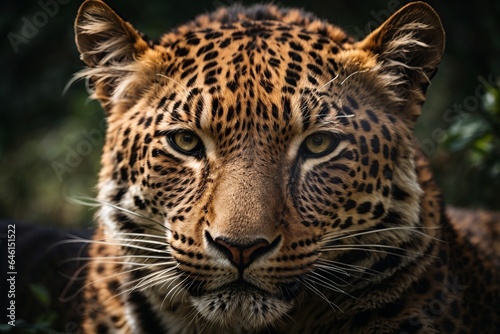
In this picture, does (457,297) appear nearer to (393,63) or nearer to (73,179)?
(393,63)

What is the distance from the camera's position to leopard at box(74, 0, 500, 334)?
13.0 ft

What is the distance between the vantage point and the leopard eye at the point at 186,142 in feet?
14.3

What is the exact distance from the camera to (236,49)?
179 inches

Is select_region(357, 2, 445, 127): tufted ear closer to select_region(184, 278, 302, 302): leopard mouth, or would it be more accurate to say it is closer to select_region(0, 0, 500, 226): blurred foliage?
select_region(184, 278, 302, 302): leopard mouth

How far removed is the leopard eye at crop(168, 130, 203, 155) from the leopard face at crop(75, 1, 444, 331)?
1 centimetres

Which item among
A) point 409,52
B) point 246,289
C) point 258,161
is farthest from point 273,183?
point 409,52

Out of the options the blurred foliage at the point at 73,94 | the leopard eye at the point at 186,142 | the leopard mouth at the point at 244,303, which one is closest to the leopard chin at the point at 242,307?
the leopard mouth at the point at 244,303

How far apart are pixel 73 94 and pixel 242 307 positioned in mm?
7290

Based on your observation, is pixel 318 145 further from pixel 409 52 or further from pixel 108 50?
pixel 108 50

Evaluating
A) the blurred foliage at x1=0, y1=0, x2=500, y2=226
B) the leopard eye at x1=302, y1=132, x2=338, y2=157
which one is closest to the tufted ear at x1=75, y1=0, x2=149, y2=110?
the leopard eye at x1=302, y1=132, x2=338, y2=157

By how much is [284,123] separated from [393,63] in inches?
36.9

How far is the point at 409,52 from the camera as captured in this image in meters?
4.63

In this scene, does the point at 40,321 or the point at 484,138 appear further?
the point at 484,138

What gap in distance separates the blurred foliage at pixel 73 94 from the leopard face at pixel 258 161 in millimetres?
2885
